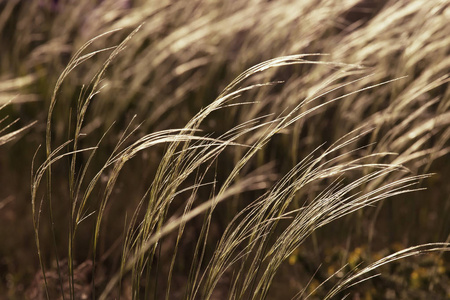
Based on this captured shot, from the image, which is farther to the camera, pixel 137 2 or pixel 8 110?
pixel 137 2

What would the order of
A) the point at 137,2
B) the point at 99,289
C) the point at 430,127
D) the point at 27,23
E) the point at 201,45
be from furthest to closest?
1. the point at 137,2
2. the point at 27,23
3. the point at 201,45
4. the point at 99,289
5. the point at 430,127

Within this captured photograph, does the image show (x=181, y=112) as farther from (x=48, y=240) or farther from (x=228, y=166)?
(x=48, y=240)

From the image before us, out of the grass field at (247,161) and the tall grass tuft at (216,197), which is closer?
the tall grass tuft at (216,197)

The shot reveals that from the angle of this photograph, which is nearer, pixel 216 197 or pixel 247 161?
pixel 216 197

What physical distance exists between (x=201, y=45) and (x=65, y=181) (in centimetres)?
74

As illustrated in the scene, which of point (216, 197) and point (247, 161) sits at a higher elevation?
point (216, 197)

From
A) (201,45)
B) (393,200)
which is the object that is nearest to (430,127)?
(393,200)

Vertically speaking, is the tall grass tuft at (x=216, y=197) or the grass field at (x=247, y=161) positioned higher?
the tall grass tuft at (x=216, y=197)

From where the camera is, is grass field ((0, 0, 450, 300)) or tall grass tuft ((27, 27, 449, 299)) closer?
tall grass tuft ((27, 27, 449, 299))

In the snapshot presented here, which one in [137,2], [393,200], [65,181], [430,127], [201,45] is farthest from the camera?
[137,2]

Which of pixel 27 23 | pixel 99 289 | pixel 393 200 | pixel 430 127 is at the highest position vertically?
pixel 27 23

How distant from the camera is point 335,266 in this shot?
6.68ft

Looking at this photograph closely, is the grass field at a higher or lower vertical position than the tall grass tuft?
lower

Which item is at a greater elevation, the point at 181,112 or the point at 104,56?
the point at 104,56
